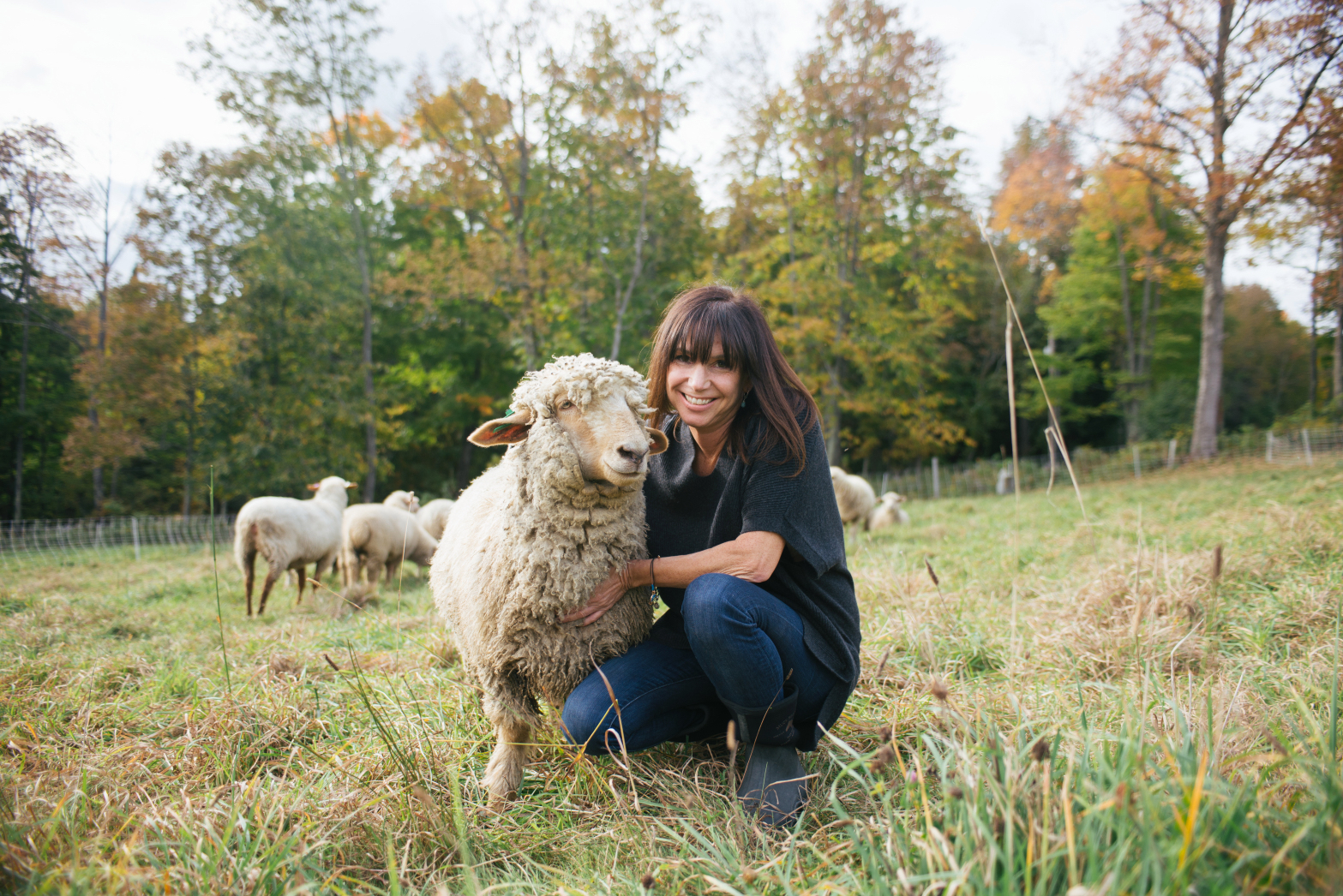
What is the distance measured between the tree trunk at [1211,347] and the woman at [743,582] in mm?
16973

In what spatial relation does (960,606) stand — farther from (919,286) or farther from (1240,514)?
(919,286)

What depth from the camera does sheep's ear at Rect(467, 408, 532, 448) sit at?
2.44 metres

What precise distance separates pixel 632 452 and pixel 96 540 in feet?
48.3

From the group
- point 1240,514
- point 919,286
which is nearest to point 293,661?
point 1240,514

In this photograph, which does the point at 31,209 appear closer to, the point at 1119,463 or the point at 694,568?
the point at 694,568

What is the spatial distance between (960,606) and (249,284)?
17.2m

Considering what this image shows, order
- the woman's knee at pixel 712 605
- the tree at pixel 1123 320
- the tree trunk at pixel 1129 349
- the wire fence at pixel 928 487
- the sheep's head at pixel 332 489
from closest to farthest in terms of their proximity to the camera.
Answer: the woman's knee at pixel 712 605 < the sheep's head at pixel 332 489 < the wire fence at pixel 928 487 < the tree at pixel 1123 320 < the tree trunk at pixel 1129 349

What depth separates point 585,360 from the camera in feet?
8.04

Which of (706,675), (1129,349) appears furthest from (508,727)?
(1129,349)

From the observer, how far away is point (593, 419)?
2.32m

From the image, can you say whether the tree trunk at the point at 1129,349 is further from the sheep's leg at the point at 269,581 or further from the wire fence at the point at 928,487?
the sheep's leg at the point at 269,581

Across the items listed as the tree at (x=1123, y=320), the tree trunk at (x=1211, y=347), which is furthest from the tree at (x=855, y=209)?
the tree at (x=1123, y=320)

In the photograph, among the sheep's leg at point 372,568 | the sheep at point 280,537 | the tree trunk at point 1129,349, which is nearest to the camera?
the sheep at point 280,537

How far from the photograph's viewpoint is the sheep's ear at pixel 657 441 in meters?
2.49
